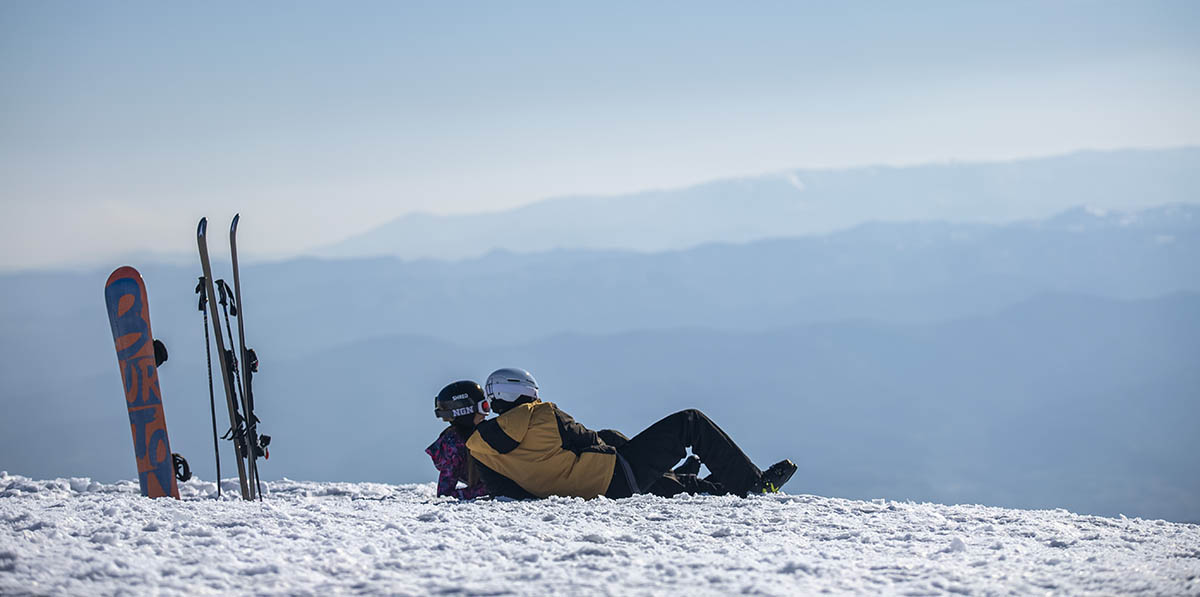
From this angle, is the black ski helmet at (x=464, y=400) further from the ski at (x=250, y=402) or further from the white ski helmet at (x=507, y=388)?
the ski at (x=250, y=402)

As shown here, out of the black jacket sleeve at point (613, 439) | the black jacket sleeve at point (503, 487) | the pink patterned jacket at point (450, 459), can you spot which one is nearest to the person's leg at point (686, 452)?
the black jacket sleeve at point (613, 439)

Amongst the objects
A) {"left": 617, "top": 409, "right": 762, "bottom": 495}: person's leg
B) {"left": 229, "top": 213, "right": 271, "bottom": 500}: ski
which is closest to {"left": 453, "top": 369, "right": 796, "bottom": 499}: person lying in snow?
{"left": 617, "top": 409, "right": 762, "bottom": 495}: person's leg

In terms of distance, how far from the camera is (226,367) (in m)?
8.20

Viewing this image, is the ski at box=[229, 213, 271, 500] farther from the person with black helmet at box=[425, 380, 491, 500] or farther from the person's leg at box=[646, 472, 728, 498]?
the person's leg at box=[646, 472, 728, 498]

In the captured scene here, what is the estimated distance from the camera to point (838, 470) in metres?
188

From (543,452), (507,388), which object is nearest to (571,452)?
(543,452)

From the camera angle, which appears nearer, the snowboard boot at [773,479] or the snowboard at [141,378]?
the snowboard boot at [773,479]

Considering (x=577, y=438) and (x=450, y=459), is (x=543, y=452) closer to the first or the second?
(x=577, y=438)

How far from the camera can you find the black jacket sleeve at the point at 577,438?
276 inches

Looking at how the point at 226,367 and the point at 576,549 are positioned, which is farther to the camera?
the point at 226,367

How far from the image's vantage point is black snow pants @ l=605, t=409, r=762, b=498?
7.11 m

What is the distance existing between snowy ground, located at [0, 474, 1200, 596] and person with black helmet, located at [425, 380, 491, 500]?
0.59 m

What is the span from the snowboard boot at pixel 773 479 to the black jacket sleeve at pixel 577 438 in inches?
47.1

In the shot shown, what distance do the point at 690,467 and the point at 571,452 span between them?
49.1 inches
